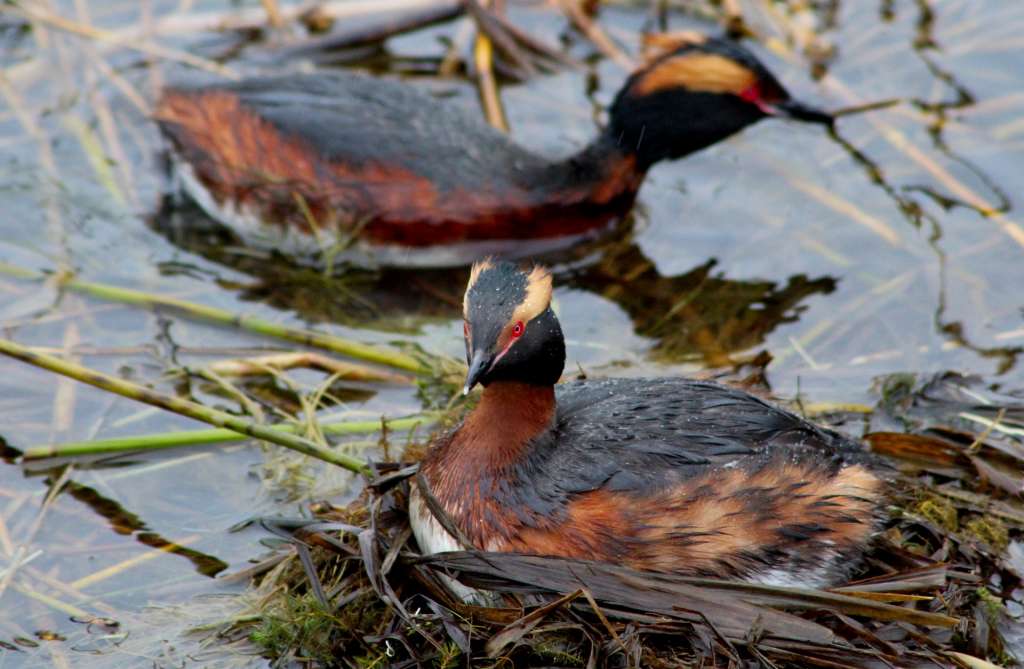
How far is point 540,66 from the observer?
961cm

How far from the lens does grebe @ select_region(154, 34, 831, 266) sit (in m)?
7.98

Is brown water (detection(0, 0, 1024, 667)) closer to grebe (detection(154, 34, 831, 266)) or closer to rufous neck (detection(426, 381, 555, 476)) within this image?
grebe (detection(154, 34, 831, 266))

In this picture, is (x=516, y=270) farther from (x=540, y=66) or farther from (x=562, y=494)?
(x=540, y=66)

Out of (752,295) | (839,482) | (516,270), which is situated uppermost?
(516,270)

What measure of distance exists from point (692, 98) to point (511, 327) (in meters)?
3.59

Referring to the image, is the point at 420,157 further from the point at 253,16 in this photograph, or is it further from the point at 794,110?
the point at 253,16

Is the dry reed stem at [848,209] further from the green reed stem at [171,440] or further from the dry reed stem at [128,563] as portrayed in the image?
the dry reed stem at [128,563]

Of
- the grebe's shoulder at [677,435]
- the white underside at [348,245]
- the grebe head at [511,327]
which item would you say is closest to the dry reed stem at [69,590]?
the grebe head at [511,327]

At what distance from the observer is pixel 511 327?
5.19 meters

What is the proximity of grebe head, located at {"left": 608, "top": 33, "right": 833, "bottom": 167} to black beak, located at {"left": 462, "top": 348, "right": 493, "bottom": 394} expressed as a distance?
342 cm

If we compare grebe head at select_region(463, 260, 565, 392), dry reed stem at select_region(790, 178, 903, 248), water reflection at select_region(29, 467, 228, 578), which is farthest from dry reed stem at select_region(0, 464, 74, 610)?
dry reed stem at select_region(790, 178, 903, 248)

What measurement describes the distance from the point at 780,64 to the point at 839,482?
4.86 metres

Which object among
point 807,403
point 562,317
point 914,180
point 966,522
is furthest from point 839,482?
point 914,180

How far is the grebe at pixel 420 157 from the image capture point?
798cm
